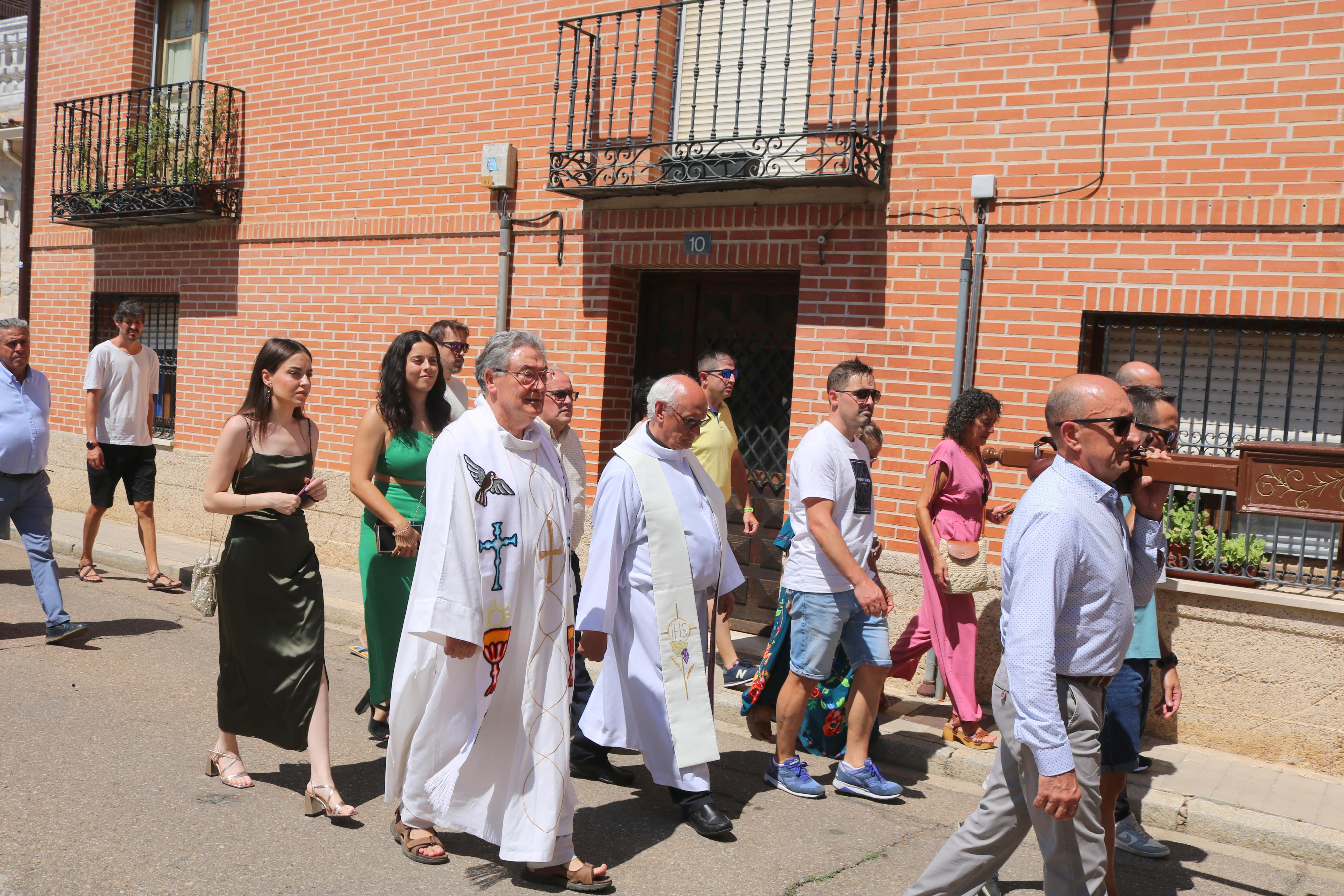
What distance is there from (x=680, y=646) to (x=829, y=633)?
797mm

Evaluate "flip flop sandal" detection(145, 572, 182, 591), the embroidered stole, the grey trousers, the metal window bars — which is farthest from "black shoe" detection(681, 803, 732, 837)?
"flip flop sandal" detection(145, 572, 182, 591)

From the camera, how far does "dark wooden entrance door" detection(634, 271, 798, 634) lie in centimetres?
786

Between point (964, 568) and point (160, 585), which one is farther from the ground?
point (964, 568)

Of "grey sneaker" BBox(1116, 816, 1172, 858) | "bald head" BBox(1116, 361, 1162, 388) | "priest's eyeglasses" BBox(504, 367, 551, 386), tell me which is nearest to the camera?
"priest's eyeglasses" BBox(504, 367, 551, 386)

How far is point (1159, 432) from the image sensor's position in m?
3.80

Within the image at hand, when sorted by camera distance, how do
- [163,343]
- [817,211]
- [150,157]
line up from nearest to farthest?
[817,211] → [150,157] → [163,343]

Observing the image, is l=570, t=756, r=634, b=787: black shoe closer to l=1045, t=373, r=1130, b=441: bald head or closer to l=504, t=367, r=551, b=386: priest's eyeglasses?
l=504, t=367, r=551, b=386: priest's eyeglasses

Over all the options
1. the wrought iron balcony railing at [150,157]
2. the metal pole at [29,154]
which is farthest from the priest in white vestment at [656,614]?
the metal pole at [29,154]

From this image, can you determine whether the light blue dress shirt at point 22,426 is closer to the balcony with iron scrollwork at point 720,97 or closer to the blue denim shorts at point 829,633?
the balcony with iron scrollwork at point 720,97

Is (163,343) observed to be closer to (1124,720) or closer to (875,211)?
(875,211)

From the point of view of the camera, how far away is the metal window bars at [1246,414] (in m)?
6.03

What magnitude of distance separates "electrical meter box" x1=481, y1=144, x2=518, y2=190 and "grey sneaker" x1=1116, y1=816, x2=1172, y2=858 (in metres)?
6.17

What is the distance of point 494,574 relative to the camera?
151 inches

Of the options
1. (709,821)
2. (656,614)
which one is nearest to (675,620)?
(656,614)
